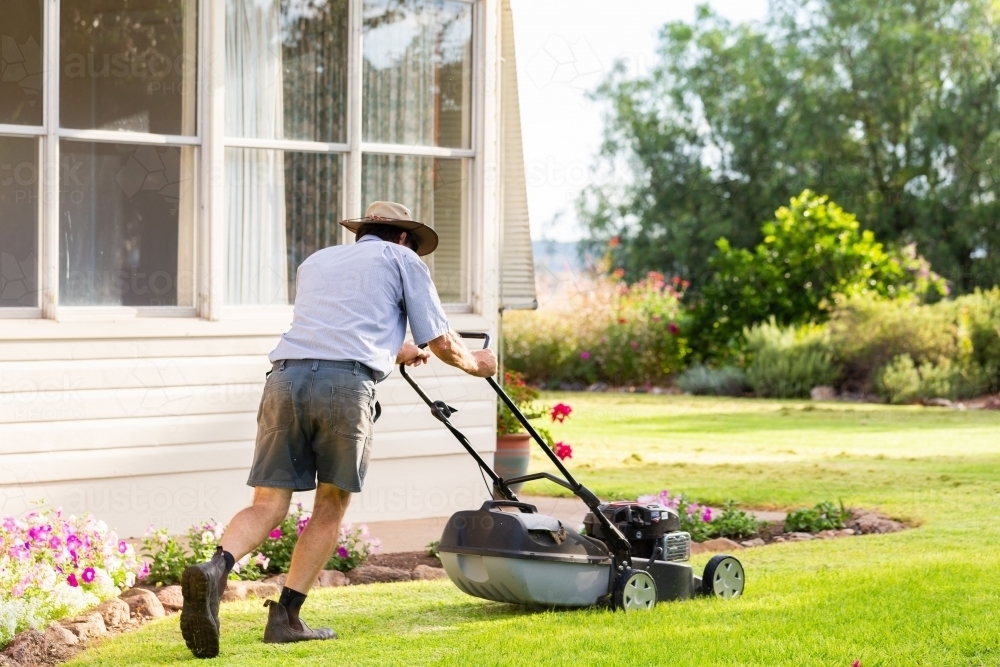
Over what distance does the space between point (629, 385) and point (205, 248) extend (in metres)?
13.8

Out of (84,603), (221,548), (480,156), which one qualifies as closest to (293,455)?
(221,548)

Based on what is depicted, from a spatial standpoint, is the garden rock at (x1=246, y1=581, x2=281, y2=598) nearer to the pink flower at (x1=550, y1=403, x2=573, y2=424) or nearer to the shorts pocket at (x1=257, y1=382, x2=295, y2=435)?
the shorts pocket at (x1=257, y1=382, x2=295, y2=435)

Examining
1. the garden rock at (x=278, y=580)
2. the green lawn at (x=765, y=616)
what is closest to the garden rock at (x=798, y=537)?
the green lawn at (x=765, y=616)

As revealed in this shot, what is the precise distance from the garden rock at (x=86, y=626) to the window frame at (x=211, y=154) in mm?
2290

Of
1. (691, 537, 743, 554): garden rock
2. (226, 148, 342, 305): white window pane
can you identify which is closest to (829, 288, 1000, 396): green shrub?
(691, 537, 743, 554): garden rock

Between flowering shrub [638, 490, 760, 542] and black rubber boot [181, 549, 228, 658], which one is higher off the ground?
black rubber boot [181, 549, 228, 658]

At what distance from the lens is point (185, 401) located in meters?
7.83

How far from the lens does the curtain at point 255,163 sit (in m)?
8.09

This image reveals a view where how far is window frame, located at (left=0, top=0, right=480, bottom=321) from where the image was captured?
24.2 ft

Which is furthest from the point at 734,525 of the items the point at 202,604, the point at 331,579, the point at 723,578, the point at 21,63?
the point at 21,63

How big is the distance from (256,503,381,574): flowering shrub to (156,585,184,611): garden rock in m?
0.56

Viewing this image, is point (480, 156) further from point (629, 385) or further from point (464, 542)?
point (629, 385)

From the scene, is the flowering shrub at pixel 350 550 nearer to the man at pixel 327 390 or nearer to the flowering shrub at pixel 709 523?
the man at pixel 327 390

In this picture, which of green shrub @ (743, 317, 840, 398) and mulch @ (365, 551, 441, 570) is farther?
green shrub @ (743, 317, 840, 398)
